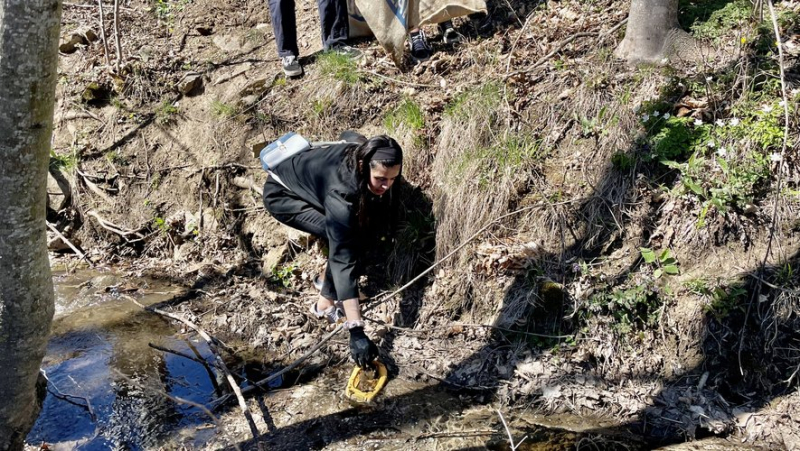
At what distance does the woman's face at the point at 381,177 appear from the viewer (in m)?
4.14

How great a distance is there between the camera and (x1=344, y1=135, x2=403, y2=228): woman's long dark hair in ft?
13.6

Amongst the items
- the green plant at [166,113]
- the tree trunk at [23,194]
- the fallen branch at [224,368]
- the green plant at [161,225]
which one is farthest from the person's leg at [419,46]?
the tree trunk at [23,194]

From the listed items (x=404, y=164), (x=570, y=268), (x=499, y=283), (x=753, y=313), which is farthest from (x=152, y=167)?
(x=753, y=313)

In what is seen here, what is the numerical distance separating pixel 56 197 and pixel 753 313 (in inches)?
227

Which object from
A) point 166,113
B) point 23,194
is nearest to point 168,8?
point 166,113

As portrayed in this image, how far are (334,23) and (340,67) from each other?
0.58m

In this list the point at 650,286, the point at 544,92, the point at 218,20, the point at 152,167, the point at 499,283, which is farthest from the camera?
the point at 218,20

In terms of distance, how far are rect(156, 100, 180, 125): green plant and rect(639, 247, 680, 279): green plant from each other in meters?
4.39

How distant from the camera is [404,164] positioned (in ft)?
17.0

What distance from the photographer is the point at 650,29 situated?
486 cm

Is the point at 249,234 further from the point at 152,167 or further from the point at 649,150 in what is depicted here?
the point at 649,150

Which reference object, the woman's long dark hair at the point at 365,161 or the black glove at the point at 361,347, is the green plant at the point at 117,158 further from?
the black glove at the point at 361,347

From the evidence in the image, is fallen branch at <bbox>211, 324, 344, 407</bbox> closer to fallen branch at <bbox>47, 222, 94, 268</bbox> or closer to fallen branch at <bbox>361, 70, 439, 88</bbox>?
fallen branch at <bbox>361, 70, 439, 88</bbox>

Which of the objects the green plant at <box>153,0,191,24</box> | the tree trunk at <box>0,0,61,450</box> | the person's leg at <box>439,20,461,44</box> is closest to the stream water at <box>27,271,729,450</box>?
the tree trunk at <box>0,0,61,450</box>
